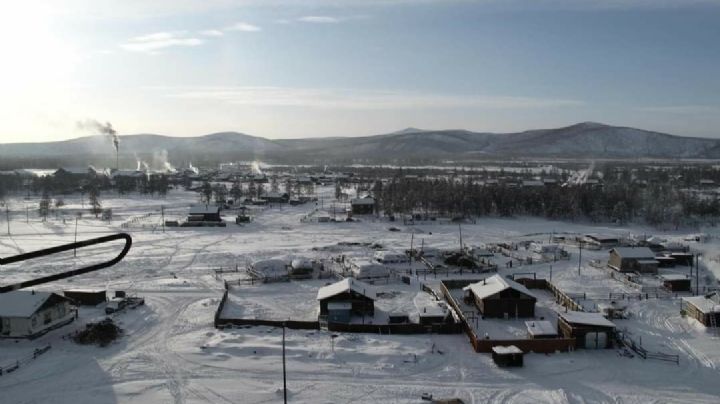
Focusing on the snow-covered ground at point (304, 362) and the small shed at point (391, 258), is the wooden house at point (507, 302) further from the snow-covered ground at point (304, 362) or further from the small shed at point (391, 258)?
the small shed at point (391, 258)

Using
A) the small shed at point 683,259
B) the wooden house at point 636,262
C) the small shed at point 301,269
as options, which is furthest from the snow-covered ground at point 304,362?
the small shed at point 683,259

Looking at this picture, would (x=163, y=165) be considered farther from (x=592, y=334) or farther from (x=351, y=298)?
(x=592, y=334)

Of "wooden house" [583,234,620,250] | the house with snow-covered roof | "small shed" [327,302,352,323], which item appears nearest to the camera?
"small shed" [327,302,352,323]

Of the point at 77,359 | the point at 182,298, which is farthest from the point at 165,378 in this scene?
the point at 182,298

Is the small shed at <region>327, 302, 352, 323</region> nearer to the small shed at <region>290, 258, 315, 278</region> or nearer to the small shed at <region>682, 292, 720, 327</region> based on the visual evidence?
the small shed at <region>290, 258, 315, 278</region>

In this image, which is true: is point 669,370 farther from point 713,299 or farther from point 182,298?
point 182,298

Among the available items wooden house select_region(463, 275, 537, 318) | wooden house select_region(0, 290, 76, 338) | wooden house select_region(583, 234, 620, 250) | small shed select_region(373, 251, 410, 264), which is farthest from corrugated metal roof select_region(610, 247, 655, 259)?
wooden house select_region(0, 290, 76, 338)

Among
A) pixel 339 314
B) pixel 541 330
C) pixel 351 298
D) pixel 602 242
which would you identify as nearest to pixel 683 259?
pixel 602 242

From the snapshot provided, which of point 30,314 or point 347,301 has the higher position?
point 30,314
